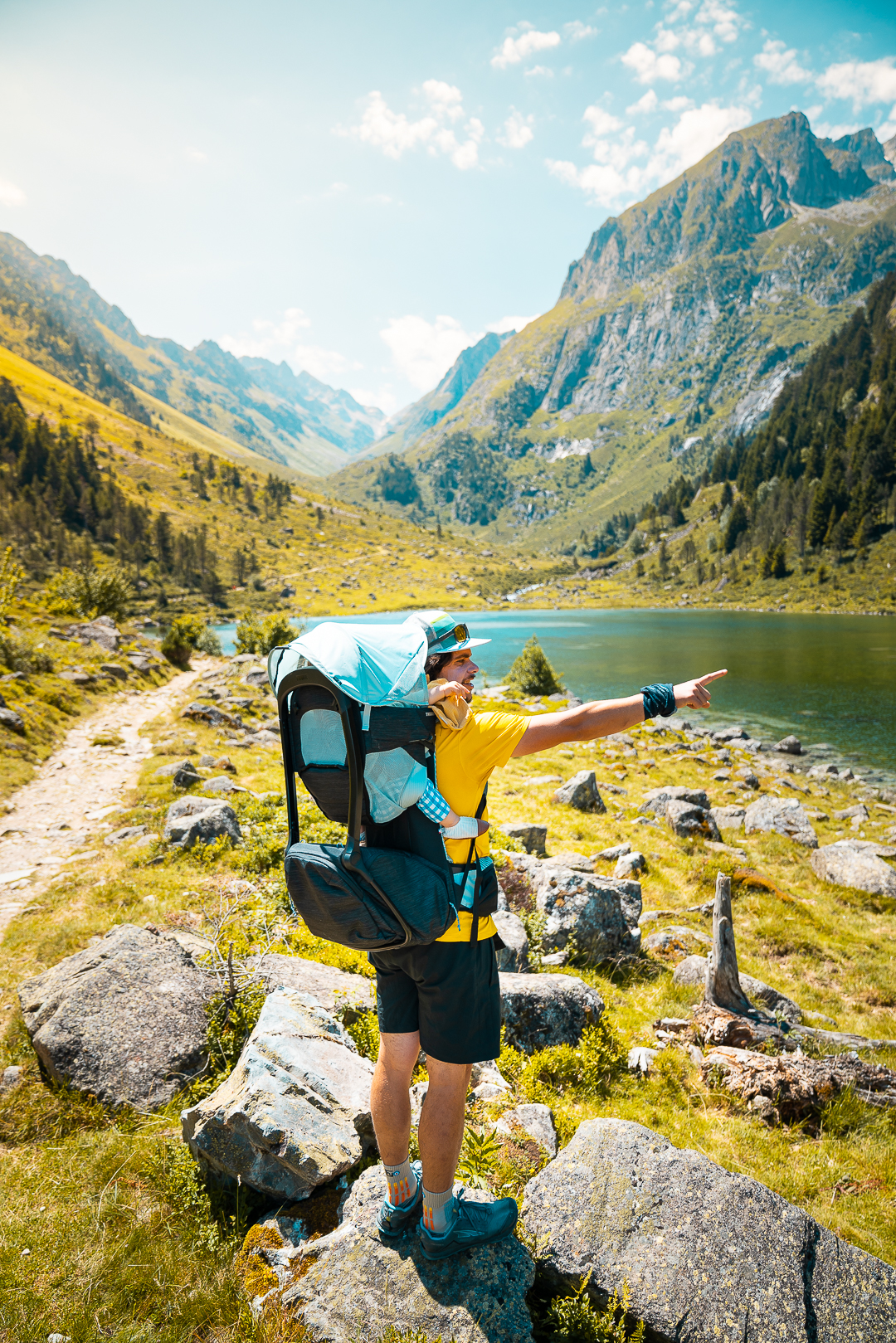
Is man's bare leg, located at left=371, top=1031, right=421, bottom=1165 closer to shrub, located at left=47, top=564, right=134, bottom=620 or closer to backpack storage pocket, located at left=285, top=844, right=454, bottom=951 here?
backpack storage pocket, located at left=285, top=844, right=454, bottom=951

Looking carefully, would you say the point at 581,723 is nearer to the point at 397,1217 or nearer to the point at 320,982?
the point at 397,1217

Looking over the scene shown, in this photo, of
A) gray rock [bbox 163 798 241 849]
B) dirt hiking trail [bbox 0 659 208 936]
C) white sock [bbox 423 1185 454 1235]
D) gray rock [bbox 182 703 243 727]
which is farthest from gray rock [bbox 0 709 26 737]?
white sock [bbox 423 1185 454 1235]

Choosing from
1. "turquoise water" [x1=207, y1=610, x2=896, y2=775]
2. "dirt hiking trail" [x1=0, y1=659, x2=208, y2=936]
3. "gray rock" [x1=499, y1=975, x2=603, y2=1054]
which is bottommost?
"turquoise water" [x1=207, y1=610, x2=896, y2=775]

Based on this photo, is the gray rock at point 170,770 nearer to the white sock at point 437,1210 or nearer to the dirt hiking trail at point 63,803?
the dirt hiking trail at point 63,803

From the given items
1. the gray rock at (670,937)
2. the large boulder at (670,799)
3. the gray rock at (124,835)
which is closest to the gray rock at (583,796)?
the large boulder at (670,799)

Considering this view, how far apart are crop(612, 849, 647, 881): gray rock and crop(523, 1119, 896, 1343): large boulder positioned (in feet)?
27.5

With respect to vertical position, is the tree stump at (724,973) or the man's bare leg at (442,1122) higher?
the man's bare leg at (442,1122)

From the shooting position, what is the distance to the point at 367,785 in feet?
10.1

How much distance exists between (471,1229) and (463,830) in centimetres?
264

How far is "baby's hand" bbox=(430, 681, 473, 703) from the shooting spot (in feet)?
10.4

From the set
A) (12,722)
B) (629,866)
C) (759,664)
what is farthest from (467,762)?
(759,664)

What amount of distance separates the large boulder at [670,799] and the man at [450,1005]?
14.5 meters

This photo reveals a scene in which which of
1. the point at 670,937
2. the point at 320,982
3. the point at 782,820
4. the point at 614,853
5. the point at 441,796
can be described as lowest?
the point at 782,820

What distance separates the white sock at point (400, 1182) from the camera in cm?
358
